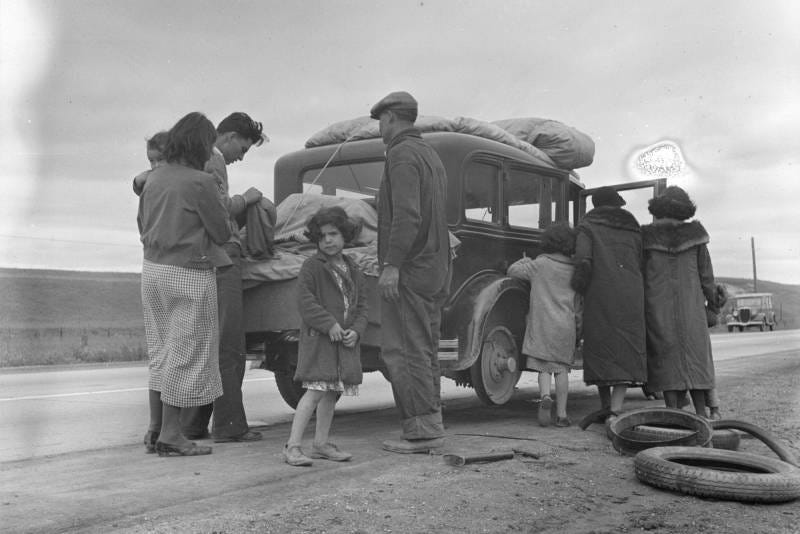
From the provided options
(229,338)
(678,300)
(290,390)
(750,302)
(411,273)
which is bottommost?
(290,390)

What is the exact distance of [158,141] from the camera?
18.4ft

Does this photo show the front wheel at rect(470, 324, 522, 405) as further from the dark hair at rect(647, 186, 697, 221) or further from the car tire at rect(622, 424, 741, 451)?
the dark hair at rect(647, 186, 697, 221)

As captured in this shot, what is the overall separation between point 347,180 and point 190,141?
7.88 ft

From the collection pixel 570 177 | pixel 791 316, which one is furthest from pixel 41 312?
pixel 791 316

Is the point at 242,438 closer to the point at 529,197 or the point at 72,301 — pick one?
the point at 529,197

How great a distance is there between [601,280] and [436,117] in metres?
1.99

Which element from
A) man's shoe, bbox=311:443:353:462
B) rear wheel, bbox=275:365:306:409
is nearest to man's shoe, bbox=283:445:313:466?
man's shoe, bbox=311:443:353:462

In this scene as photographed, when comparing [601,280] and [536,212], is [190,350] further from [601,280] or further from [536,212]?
[536,212]

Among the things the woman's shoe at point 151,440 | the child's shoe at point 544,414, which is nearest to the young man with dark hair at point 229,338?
the woman's shoe at point 151,440

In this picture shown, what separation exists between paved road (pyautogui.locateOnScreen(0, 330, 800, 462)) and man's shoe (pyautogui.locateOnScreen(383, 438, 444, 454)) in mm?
1975

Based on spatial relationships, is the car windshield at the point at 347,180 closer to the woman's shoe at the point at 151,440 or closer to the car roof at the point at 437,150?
the car roof at the point at 437,150

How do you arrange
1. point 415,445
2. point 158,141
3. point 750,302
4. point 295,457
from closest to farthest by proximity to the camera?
Result: point 295,457 < point 415,445 < point 158,141 < point 750,302

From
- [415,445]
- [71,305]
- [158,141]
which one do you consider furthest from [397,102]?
[71,305]

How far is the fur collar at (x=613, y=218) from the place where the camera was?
22.2 ft
